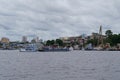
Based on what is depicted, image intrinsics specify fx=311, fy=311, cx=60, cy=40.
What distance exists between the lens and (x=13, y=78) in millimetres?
42281

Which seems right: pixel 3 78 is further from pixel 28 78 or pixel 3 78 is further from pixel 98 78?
pixel 98 78

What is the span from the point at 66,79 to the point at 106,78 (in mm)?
5376

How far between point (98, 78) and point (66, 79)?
4.34m

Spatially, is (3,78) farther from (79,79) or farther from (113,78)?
(113,78)

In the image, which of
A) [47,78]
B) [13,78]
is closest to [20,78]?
[13,78]

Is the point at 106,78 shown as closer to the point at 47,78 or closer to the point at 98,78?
the point at 98,78

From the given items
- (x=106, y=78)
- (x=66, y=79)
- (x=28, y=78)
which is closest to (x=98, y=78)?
(x=106, y=78)

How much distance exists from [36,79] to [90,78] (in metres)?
7.28

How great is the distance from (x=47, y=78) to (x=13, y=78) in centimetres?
465

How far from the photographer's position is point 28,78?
1649 inches

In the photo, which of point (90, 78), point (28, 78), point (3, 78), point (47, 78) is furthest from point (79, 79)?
point (3, 78)

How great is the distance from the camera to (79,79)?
41188 millimetres

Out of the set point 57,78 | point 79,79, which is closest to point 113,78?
point 79,79

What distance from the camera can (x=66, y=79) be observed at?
41156mm
